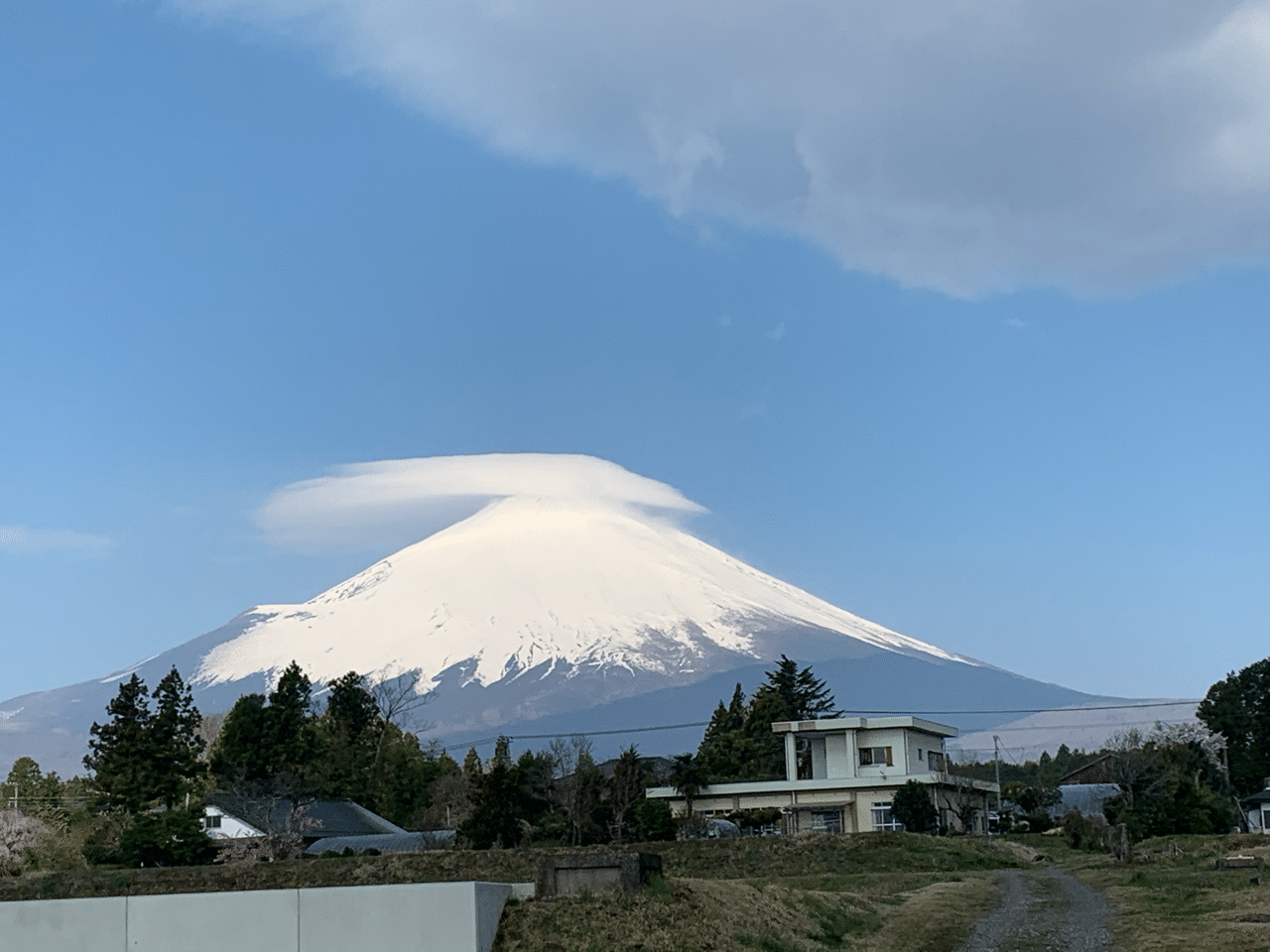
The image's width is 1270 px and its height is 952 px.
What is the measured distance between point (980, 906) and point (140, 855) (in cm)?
3812

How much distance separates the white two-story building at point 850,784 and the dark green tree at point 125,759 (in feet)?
73.9

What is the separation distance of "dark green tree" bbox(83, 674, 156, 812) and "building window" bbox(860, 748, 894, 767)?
31.6 meters

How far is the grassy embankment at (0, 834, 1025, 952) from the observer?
19.5 metres

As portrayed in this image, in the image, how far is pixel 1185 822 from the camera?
5097cm

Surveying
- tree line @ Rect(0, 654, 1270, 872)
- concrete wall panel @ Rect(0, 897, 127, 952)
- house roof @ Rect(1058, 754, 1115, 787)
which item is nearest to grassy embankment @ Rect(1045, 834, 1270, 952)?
tree line @ Rect(0, 654, 1270, 872)

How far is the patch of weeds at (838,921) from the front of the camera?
71.1ft

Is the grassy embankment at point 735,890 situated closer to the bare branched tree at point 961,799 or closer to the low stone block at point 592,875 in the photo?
the low stone block at point 592,875

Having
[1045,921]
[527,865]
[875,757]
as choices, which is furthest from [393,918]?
[875,757]

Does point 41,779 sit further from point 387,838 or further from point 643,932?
point 643,932

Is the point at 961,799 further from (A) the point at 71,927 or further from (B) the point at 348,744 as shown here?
(A) the point at 71,927

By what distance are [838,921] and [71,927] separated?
38.5 feet

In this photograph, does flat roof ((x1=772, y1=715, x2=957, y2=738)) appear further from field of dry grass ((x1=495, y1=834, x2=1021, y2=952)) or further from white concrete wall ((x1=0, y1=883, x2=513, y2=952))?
white concrete wall ((x1=0, y1=883, x2=513, y2=952))

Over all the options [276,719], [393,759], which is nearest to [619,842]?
[276,719]

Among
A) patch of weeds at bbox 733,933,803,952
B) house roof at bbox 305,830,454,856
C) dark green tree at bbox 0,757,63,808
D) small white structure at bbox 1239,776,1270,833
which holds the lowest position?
small white structure at bbox 1239,776,1270,833
